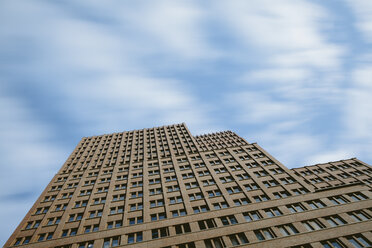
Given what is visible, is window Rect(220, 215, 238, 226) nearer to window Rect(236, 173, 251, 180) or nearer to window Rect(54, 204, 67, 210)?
window Rect(236, 173, 251, 180)

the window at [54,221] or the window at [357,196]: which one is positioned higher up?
the window at [54,221]

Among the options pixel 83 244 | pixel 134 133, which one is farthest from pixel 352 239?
pixel 134 133

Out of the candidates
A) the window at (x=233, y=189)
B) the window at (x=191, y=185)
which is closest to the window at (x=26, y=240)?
the window at (x=191, y=185)

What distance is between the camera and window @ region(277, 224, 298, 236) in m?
26.4

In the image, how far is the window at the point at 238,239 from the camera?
25656 millimetres

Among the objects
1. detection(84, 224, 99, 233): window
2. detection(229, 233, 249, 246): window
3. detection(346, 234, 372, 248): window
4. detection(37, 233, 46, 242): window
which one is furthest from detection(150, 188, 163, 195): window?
detection(346, 234, 372, 248): window

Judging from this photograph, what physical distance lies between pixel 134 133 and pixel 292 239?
168ft

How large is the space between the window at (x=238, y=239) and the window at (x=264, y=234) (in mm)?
1910

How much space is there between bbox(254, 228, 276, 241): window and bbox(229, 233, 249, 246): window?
6.27 ft

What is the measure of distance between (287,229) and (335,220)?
7446mm

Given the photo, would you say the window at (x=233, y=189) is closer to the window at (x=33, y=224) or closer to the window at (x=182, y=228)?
the window at (x=182, y=228)

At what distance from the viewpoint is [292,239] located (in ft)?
82.1

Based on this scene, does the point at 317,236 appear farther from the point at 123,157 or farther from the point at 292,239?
the point at 123,157

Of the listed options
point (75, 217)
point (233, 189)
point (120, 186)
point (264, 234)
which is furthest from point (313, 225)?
point (75, 217)
